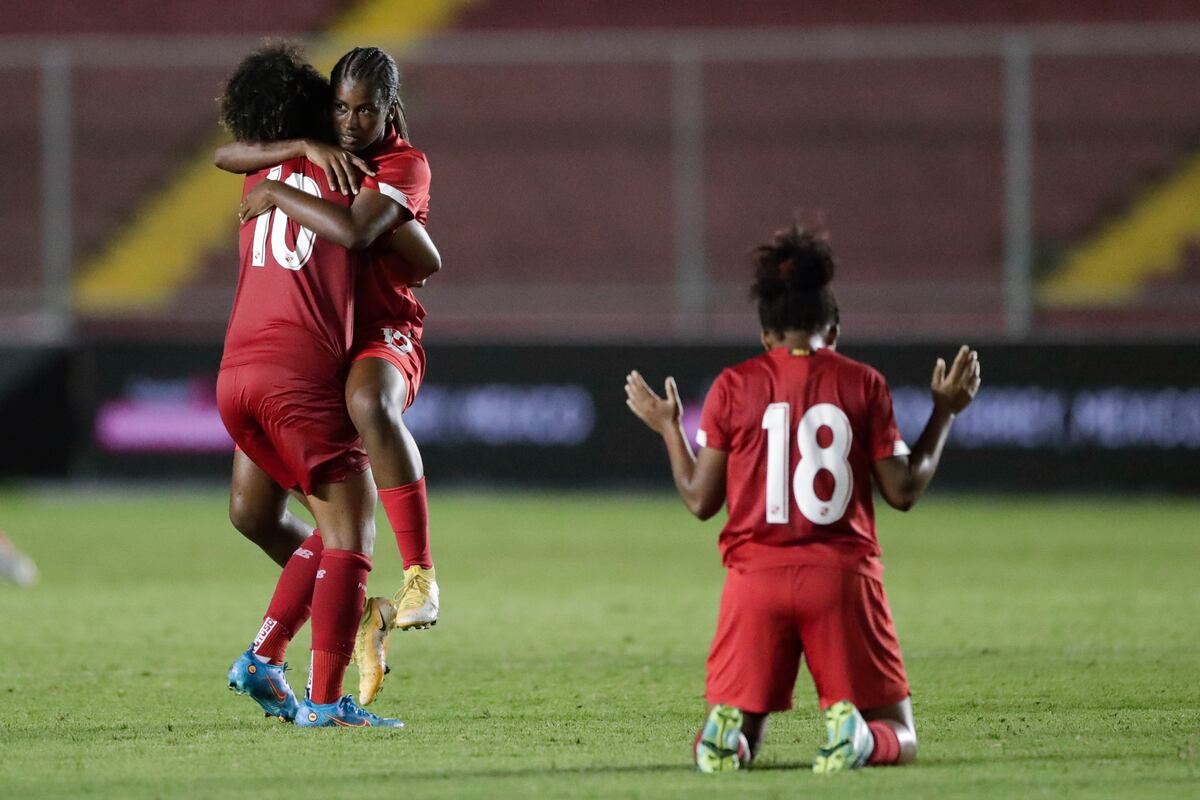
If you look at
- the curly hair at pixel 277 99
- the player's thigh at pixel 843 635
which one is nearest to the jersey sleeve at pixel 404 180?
the curly hair at pixel 277 99

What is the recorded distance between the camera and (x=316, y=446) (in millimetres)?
5137

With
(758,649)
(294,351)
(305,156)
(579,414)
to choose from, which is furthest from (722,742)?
(579,414)

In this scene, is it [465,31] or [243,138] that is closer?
[243,138]

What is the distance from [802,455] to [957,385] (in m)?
0.43

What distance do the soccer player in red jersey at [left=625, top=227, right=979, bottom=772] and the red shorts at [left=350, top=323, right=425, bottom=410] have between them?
0.98 meters

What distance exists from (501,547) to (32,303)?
791 cm

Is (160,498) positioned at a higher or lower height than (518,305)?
lower

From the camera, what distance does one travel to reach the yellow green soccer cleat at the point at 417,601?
5.06 m

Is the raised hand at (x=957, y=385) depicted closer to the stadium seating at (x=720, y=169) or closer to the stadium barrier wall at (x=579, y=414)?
the stadium barrier wall at (x=579, y=414)

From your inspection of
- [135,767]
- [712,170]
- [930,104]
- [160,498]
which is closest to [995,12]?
[930,104]

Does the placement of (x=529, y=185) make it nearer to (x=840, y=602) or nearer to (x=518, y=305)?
(x=518, y=305)

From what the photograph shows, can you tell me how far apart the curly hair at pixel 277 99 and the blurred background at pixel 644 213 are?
28.6ft

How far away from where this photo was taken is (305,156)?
522cm

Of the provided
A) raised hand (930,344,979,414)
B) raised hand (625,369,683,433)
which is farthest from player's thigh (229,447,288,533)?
raised hand (930,344,979,414)
